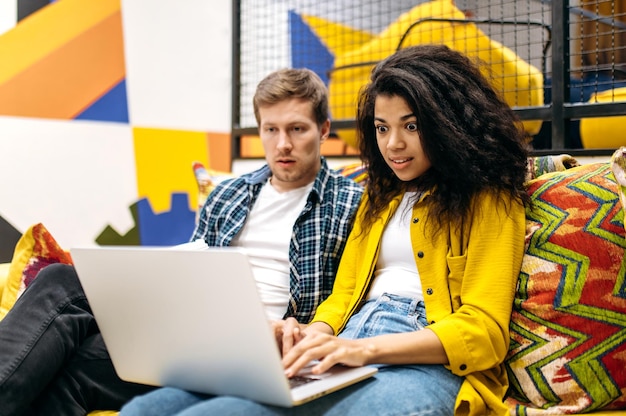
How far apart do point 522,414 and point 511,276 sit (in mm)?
248

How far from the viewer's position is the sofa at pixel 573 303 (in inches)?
45.1

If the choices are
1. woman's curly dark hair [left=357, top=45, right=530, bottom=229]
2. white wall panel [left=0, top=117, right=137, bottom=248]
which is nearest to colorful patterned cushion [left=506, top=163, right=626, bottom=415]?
woman's curly dark hair [left=357, top=45, right=530, bottom=229]

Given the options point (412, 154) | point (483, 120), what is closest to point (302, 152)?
point (412, 154)

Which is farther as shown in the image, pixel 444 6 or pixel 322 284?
pixel 444 6

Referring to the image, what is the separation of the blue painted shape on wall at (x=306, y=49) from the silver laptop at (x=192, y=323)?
1.82 m

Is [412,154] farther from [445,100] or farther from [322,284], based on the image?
[322,284]

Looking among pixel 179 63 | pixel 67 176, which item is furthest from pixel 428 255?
pixel 179 63

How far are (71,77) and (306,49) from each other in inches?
42.7

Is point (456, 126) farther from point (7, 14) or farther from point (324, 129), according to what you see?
→ point (7, 14)

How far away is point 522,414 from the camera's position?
1.17 m

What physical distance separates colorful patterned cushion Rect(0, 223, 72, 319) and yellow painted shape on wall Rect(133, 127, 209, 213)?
89cm

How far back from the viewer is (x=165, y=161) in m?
2.62

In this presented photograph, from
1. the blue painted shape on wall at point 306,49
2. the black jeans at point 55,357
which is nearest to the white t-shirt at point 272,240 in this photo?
the black jeans at point 55,357

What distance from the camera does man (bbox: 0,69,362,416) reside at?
1278 millimetres
